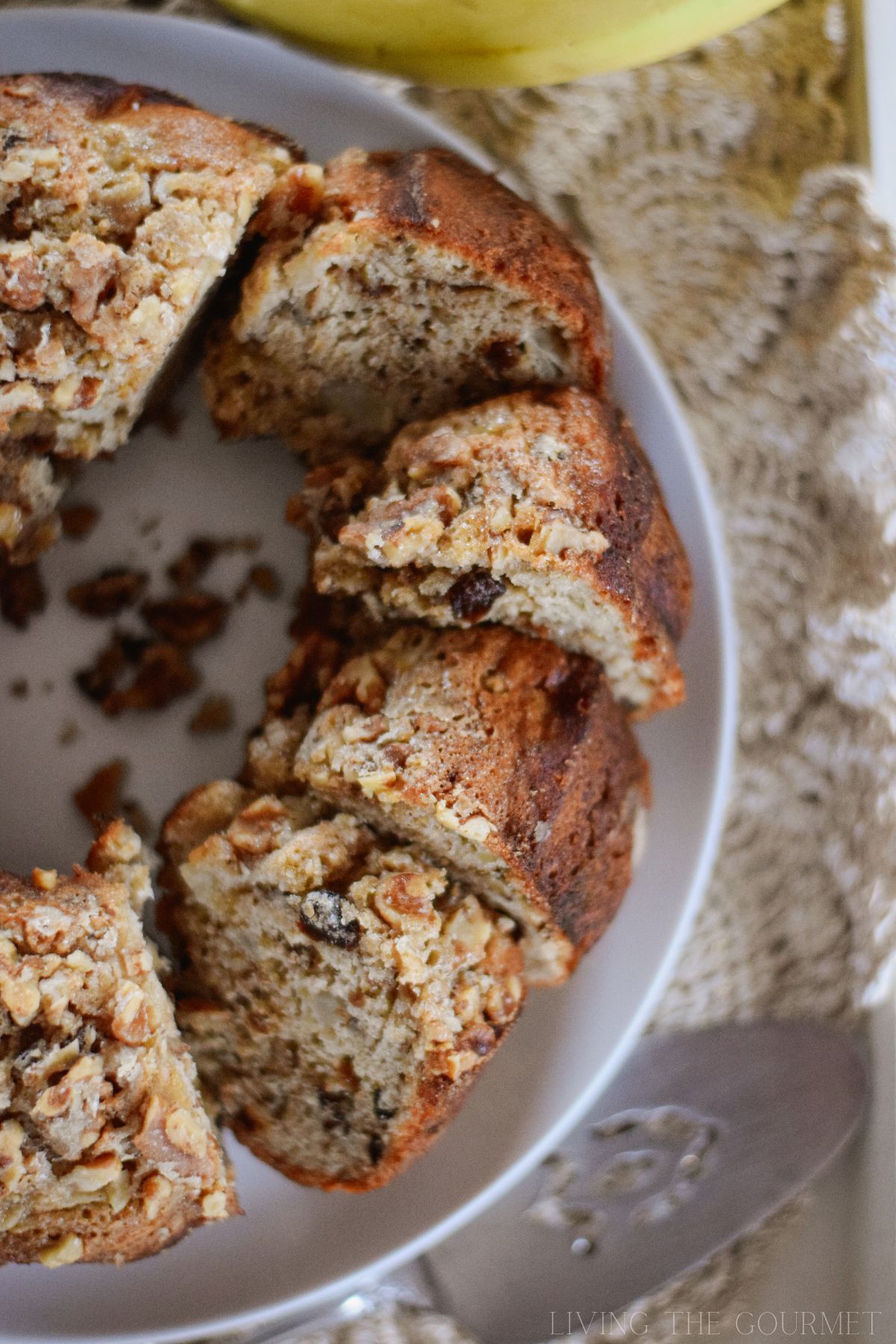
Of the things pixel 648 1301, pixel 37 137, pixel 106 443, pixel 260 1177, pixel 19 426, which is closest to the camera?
pixel 37 137

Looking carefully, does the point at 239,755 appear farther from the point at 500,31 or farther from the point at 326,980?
the point at 500,31

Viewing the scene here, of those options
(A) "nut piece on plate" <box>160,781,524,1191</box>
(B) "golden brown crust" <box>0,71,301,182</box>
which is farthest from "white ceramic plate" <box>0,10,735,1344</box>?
(B) "golden brown crust" <box>0,71,301,182</box>

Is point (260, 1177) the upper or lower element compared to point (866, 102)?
lower

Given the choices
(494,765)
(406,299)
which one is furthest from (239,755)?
(406,299)

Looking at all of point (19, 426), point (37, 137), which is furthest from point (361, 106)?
point (19, 426)

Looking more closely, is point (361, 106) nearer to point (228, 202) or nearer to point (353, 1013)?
point (228, 202)

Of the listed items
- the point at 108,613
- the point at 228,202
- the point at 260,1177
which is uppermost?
the point at 228,202

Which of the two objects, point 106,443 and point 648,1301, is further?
point 648,1301
